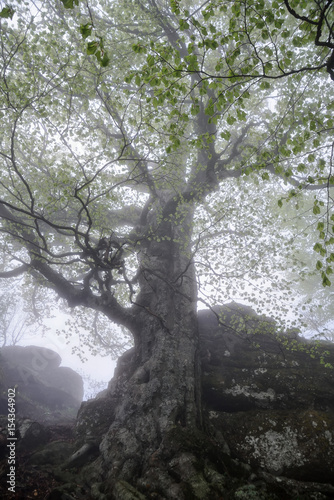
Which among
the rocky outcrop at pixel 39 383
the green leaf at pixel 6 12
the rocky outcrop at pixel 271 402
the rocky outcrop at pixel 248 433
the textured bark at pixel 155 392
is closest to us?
the green leaf at pixel 6 12

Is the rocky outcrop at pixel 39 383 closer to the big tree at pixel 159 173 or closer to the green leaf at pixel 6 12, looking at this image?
the big tree at pixel 159 173

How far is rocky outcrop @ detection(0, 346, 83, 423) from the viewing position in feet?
55.4

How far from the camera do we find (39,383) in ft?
70.8

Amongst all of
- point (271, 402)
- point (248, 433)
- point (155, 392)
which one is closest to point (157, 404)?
point (155, 392)

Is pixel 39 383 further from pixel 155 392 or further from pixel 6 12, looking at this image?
pixel 6 12

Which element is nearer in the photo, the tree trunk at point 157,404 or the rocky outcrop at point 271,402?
the tree trunk at point 157,404

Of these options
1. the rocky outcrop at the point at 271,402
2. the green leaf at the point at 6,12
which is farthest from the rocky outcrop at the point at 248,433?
the green leaf at the point at 6,12

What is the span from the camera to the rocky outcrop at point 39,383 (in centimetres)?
1688

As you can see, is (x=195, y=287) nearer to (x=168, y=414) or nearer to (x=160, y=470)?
(x=168, y=414)

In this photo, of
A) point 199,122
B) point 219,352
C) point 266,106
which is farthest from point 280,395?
point 266,106

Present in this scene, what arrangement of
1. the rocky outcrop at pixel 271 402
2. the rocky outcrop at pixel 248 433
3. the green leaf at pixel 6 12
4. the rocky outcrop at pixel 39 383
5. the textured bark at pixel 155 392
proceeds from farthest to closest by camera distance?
1. the rocky outcrop at pixel 39 383
2. the rocky outcrop at pixel 271 402
3. the textured bark at pixel 155 392
4. the rocky outcrop at pixel 248 433
5. the green leaf at pixel 6 12

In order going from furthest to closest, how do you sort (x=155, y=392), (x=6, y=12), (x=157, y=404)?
(x=155, y=392) < (x=157, y=404) < (x=6, y=12)

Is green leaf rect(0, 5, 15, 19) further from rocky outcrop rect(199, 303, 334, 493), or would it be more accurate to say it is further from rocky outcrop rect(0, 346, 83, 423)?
rocky outcrop rect(0, 346, 83, 423)

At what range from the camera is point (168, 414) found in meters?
6.67
